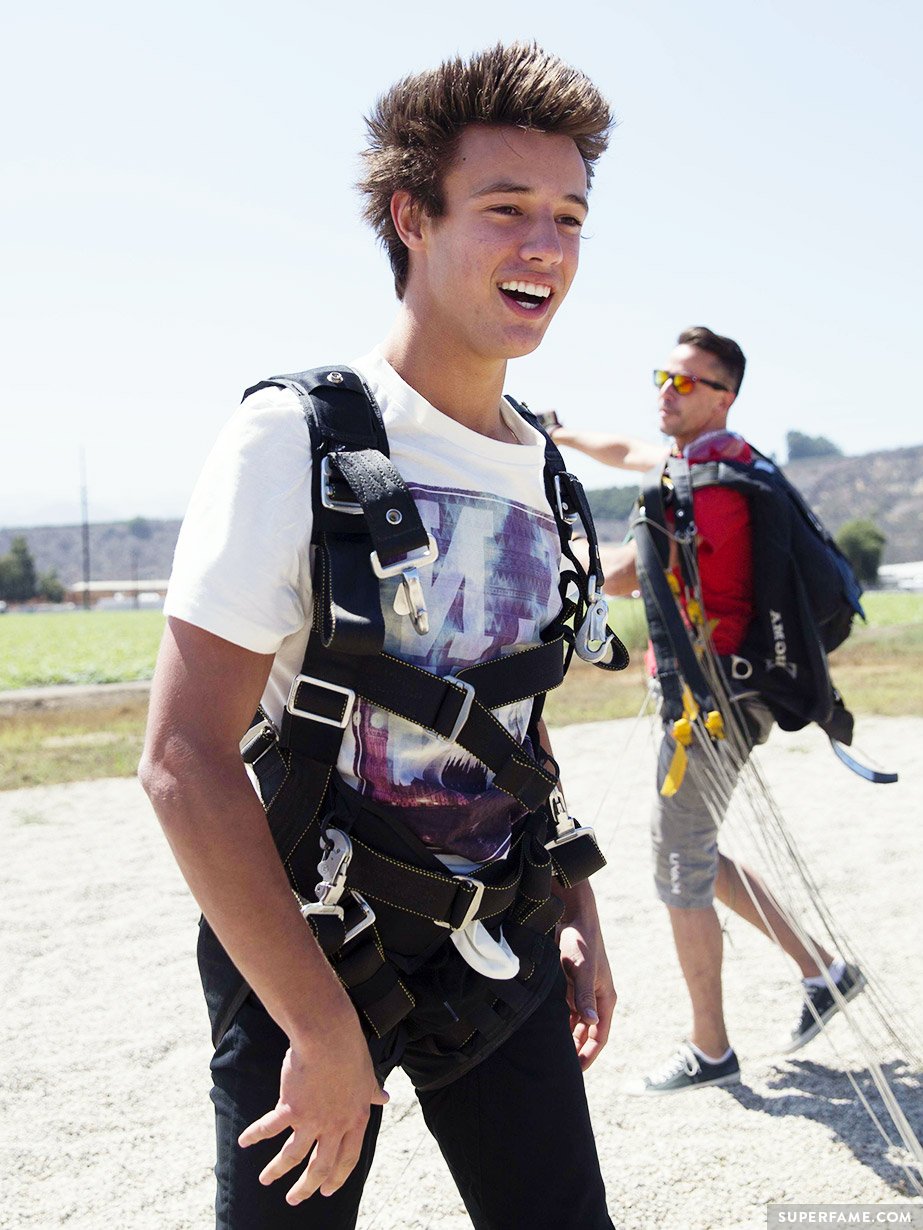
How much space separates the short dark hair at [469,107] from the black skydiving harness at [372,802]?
39 cm

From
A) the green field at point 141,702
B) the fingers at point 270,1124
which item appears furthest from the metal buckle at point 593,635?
the green field at point 141,702

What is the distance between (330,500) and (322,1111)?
78 centimetres

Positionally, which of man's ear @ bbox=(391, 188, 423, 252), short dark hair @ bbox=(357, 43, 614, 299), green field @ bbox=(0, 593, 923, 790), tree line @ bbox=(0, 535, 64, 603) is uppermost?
short dark hair @ bbox=(357, 43, 614, 299)

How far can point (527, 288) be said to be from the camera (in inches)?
70.0

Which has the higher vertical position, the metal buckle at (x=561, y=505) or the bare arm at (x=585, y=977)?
the metal buckle at (x=561, y=505)

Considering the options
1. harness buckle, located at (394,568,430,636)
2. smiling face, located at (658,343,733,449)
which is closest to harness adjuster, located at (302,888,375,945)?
harness buckle, located at (394,568,430,636)

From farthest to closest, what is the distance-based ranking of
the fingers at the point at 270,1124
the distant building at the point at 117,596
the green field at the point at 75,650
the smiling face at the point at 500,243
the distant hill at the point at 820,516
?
the distant hill at the point at 820,516
the distant building at the point at 117,596
the green field at the point at 75,650
the smiling face at the point at 500,243
the fingers at the point at 270,1124

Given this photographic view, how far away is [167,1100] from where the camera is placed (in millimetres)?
3828

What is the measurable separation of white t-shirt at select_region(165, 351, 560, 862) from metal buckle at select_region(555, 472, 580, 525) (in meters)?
0.03

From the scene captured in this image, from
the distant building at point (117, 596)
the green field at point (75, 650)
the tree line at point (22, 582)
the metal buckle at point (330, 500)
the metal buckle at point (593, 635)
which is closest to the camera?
the metal buckle at point (330, 500)

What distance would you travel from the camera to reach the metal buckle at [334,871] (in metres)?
1.62

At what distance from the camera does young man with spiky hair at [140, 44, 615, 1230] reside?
1452 millimetres

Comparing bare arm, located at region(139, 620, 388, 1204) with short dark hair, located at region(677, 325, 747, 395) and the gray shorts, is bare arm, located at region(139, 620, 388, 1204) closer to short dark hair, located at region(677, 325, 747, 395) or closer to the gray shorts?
the gray shorts

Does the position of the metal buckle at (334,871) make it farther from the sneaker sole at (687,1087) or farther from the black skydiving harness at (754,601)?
the sneaker sole at (687,1087)
